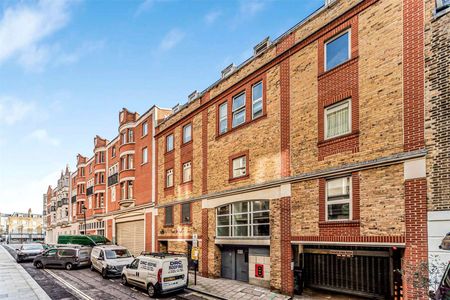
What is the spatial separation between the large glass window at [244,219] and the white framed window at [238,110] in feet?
14.2

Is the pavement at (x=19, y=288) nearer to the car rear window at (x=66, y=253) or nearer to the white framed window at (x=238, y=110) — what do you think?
the car rear window at (x=66, y=253)

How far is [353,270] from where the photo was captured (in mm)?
11898

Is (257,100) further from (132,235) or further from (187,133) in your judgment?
(132,235)

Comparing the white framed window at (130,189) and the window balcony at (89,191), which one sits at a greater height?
the white framed window at (130,189)

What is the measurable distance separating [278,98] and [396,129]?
5.81 meters

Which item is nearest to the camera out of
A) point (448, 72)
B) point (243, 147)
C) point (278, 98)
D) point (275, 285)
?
point (448, 72)

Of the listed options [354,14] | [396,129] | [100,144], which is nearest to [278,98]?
[354,14]

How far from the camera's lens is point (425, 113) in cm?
968

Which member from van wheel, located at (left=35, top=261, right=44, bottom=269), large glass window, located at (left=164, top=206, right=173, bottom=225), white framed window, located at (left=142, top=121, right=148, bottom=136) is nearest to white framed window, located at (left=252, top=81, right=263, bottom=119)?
large glass window, located at (left=164, top=206, right=173, bottom=225)

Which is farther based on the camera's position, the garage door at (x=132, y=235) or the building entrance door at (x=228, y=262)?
the garage door at (x=132, y=235)

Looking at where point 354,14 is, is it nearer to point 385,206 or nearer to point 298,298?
point 385,206

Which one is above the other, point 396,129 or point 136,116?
point 136,116

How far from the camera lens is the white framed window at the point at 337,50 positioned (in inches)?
490

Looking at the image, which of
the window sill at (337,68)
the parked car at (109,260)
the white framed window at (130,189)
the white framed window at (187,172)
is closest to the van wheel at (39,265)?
the parked car at (109,260)
